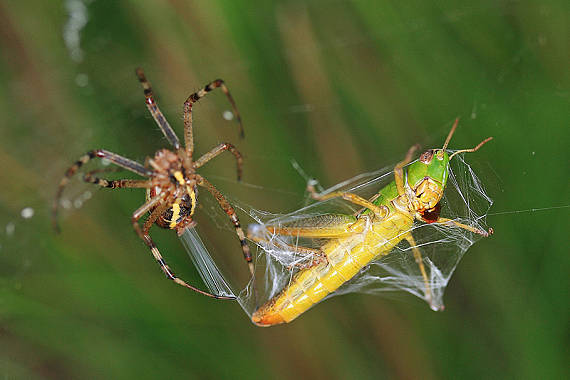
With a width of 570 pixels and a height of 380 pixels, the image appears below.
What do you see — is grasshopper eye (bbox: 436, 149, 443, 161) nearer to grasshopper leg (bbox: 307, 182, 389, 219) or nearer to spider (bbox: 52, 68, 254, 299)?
grasshopper leg (bbox: 307, 182, 389, 219)

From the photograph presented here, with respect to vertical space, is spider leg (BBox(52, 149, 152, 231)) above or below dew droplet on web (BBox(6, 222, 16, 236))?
above

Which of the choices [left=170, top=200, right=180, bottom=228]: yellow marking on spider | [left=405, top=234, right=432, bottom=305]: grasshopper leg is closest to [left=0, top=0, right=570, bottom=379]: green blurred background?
[left=170, top=200, right=180, bottom=228]: yellow marking on spider

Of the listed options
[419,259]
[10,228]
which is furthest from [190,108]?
[10,228]

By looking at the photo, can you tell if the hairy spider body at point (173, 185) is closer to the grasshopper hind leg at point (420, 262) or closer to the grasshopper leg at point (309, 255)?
the grasshopper leg at point (309, 255)

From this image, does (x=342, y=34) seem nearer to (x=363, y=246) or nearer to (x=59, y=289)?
(x=363, y=246)

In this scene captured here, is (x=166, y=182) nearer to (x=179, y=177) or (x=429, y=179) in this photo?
(x=179, y=177)

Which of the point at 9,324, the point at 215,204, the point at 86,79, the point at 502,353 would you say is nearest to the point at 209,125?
the point at 215,204

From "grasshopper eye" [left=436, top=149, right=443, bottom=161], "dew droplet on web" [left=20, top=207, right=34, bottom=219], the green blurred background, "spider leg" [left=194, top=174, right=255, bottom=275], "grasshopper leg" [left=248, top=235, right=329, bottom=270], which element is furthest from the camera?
"dew droplet on web" [left=20, top=207, right=34, bottom=219]
